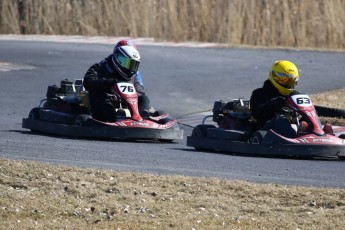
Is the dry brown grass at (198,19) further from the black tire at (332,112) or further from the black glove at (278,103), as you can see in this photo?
the black glove at (278,103)

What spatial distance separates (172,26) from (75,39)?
2450 mm

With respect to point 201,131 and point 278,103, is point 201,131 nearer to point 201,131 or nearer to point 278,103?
point 201,131

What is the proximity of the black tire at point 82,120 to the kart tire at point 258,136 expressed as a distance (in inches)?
88.3

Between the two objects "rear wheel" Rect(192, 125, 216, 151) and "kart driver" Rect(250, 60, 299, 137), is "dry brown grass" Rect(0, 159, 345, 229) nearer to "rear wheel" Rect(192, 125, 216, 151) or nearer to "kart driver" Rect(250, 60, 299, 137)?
"kart driver" Rect(250, 60, 299, 137)

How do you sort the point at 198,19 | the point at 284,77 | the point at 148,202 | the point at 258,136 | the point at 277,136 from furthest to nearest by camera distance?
the point at 198,19 < the point at 284,77 < the point at 258,136 < the point at 277,136 < the point at 148,202

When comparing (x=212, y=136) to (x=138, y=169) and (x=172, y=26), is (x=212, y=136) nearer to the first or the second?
(x=138, y=169)

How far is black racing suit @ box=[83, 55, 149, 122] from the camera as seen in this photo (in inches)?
516

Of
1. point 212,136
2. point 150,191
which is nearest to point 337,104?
point 212,136

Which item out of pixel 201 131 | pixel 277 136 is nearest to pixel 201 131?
pixel 201 131

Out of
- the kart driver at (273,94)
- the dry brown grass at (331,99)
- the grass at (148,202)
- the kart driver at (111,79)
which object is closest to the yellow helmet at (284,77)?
the kart driver at (273,94)

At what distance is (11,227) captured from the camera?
733 centimetres

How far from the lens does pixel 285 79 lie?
1220 centimetres

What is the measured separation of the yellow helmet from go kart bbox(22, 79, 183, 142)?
1490mm

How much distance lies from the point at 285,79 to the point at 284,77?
26mm
